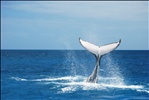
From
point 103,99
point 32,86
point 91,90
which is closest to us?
point 103,99

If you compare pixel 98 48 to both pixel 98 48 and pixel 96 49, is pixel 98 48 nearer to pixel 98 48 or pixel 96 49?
pixel 98 48

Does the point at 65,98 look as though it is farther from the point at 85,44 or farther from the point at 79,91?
the point at 85,44

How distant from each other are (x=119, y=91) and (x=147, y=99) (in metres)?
2.86

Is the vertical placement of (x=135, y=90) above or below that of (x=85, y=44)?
below

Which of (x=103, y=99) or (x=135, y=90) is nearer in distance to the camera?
(x=103, y=99)

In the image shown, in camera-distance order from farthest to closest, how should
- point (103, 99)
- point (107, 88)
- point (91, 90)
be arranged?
point (107, 88), point (91, 90), point (103, 99)

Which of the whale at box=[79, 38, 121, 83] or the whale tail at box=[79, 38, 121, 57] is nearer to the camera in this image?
the whale tail at box=[79, 38, 121, 57]

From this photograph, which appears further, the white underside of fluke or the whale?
the whale

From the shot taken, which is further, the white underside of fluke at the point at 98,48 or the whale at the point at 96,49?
the whale at the point at 96,49

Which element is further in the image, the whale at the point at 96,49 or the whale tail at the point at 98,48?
the whale at the point at 96,49

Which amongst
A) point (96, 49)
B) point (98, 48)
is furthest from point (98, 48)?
point (96, 49)

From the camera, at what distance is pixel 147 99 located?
30.3 metres

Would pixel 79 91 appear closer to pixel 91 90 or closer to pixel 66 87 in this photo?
pixel 91 90

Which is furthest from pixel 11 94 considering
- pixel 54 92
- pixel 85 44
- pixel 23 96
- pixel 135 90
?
pixel 135 90
